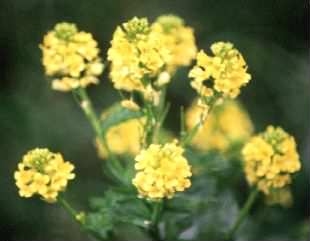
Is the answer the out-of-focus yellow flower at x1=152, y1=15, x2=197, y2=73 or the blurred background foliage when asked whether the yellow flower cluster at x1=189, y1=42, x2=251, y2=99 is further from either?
the blurred background foliage

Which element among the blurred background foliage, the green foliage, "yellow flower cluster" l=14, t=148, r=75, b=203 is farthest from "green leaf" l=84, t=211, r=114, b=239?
the blurred background foliage

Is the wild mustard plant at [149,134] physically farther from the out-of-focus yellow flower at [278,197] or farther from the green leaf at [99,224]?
the out-of-focus yellow flower at [278,197]

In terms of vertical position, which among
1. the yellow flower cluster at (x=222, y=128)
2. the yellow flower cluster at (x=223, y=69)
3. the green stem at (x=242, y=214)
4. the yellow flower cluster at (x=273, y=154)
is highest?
the yellow flower cluster at (x=222, y=128)

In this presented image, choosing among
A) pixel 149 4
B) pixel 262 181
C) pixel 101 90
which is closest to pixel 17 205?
pixel 101 90

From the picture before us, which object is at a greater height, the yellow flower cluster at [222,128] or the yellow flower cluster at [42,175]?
the yellow flower cluster at [222,128]

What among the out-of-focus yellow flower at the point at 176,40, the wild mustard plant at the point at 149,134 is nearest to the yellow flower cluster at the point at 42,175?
the wild mustard plant at the point at 149,134

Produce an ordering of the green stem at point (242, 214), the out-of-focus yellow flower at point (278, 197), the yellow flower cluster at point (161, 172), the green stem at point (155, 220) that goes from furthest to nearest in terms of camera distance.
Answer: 1. the out-of-focus yellow flower at point (278, 197)
2. the green stem at point (242, 214)
3. the green stem at point (155, 220)
4. the yellow flower cluster at point (161, 172)

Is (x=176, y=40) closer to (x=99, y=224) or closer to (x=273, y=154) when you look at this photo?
(x=273, y=154)

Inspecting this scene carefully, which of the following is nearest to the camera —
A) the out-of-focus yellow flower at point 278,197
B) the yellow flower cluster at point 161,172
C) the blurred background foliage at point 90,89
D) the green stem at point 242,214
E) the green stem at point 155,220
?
the yellow flower cluster at point 161,172
